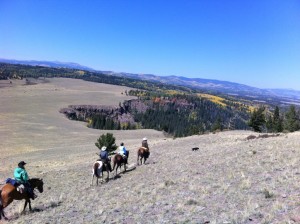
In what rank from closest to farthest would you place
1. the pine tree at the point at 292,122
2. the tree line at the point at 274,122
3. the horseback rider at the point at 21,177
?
the horseback rider at the point at 21,177 < the tree line at the point at 274,122 < the pine tree at the point at 292,122

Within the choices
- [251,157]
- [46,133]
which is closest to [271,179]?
[251,157]

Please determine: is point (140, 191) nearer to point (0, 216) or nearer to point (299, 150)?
point (0, 216)

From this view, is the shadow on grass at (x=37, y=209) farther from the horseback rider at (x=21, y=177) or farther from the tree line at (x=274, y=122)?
the tree line at (x=274, y=122)

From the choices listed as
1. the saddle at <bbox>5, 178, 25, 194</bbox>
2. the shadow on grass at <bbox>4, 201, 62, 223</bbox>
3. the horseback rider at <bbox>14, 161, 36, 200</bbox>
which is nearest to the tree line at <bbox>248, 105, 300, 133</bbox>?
the shadow on grass at <bbox>4, 201, 62, 223</bbox>

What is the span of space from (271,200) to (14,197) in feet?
38.3

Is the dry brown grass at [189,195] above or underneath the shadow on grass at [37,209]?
above

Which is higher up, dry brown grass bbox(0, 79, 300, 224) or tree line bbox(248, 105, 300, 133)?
dry brown grass bbox(0, 79, 300, 224)

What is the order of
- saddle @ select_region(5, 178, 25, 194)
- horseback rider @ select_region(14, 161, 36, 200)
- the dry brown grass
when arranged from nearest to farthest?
1. the dry brown grass
2. saddle @ select_region(5, 178, 25, 194)
3. horseback rider @ select_region(14, 161, 36, 200)

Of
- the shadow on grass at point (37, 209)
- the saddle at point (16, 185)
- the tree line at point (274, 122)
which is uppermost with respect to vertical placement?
the saddle at point (16, 185)

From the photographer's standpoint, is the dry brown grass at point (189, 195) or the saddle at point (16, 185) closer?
the dry brown grass at point (189, 195)

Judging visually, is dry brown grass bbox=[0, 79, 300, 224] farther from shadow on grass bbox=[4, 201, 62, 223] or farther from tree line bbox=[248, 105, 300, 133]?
tree line bbox=[248, 105, 300, 133]

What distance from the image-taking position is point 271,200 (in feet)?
43.9

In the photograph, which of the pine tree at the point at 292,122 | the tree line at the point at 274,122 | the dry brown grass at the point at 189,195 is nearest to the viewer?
the dry brown grass at the point at 189,195

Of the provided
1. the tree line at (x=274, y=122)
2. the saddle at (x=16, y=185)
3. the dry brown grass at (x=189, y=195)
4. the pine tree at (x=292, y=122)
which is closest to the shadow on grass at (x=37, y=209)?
the dry brown grass at (x=189, y=195)
